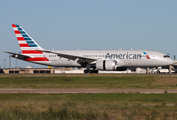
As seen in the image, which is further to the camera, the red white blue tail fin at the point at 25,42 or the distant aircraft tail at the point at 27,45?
the red white blue tail fin at the point at 25,42

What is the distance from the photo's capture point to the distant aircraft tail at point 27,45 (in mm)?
54312

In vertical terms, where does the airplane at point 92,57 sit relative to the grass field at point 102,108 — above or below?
above

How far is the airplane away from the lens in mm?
50234

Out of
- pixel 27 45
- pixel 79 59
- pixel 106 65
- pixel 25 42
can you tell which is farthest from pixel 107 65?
pixel 25 42

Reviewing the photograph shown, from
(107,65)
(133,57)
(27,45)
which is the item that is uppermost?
(27,45)

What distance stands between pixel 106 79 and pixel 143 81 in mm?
5500

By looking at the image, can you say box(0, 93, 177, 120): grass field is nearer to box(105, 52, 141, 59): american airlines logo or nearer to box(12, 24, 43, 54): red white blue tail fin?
box(105, 52, 141, 59): american airlines logo

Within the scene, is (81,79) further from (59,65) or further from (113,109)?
(113,109)

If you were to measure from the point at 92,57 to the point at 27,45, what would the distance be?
13.5 metres

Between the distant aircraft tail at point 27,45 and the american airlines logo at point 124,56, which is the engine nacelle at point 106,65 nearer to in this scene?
the american airlines logo at point 124,56

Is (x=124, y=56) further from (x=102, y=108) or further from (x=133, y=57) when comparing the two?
(x=102, y=108)

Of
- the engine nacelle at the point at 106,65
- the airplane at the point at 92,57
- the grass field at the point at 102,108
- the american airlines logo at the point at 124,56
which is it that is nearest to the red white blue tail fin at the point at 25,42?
the airplane at the point at 92,57

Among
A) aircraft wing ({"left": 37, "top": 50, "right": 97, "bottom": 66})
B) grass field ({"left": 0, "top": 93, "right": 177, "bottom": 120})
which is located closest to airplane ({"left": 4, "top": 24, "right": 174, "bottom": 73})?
aircraft wing ({"left": 37, "top": 50, "right": 97, "bottom": 66})

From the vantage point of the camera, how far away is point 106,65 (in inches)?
1921
